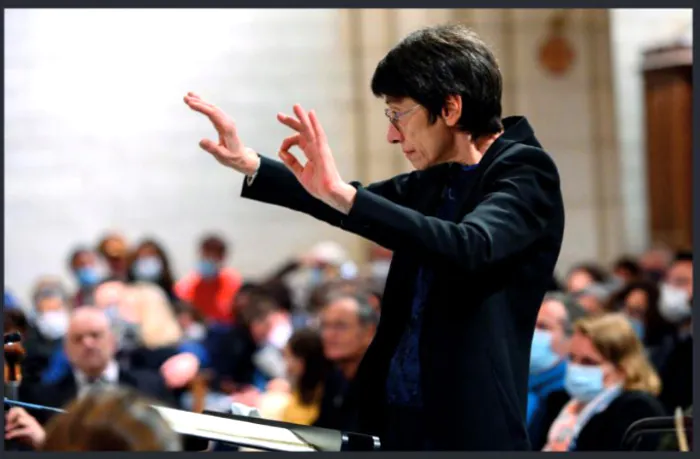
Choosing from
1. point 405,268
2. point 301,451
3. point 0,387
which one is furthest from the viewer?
point 405,268

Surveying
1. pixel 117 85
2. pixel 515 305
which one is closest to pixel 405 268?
pixel 515 305

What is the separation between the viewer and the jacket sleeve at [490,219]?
2.73 m

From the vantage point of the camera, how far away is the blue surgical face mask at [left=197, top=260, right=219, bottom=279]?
1191 cm

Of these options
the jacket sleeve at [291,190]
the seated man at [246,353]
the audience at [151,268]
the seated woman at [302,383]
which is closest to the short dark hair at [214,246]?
the audience at [151,268]

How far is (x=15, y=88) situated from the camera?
14.2 meters

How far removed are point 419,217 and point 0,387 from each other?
93 centimetres

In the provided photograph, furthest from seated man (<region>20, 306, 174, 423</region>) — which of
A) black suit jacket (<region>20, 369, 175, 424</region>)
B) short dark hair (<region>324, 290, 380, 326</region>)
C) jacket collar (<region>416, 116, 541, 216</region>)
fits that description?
jacket collar (<region>416, 116, 541, 216</region>)

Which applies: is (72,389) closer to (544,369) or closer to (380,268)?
(544,369)

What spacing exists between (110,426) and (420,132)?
1.16 m

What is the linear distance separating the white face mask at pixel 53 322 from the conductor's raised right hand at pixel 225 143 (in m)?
5.66

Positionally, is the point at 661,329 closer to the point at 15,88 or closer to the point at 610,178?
the point at 610,178

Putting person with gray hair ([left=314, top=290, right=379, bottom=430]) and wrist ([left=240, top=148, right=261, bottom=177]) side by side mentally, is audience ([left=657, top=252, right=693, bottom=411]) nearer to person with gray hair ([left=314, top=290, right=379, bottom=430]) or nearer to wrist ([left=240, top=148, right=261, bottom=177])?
person with gray hair ([left=314, top=290, right=379, bottom=430])

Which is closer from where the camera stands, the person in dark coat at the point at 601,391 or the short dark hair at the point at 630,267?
the person in dark coat at the point at 601,391

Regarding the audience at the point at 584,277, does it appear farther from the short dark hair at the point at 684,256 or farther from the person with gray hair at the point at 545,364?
the person with gray hair at the point at 545,364
